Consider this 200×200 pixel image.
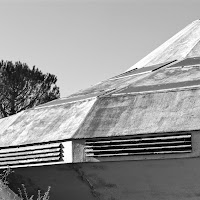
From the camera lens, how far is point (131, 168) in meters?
10.9

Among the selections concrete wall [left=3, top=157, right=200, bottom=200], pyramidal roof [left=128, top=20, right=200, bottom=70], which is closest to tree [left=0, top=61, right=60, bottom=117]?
pyramidal roof [left=128, top=20, right=200, bottom=70]

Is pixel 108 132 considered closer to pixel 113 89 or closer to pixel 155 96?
pixel 155 96

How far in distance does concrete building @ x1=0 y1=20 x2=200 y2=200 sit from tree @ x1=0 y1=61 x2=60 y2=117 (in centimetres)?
2095

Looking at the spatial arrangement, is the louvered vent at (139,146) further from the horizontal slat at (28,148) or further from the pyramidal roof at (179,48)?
the pyramidal roof at (179,48)

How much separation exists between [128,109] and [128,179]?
4.88ft

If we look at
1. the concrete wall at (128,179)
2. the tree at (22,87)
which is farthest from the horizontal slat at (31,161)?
the tree at (22,87)

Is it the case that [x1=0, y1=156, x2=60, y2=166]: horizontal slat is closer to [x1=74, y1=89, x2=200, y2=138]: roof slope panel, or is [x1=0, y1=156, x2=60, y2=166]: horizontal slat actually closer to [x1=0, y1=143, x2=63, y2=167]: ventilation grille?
[x1=0, y1=143, x2=63, y2=167]: ventilation grille

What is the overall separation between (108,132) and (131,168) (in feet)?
2.72

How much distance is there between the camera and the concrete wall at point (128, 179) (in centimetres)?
1062

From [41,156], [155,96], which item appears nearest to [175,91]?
[155,96]

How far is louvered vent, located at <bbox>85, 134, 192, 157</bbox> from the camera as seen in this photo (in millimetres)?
10336

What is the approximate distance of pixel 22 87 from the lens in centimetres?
3703

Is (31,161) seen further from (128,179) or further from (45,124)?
(128,179)

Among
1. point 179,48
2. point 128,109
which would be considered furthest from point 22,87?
point 128,109
